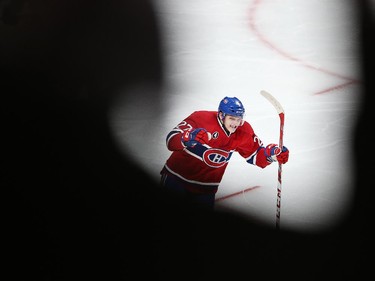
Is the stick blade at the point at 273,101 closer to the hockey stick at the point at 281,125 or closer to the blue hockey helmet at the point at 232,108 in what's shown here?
the hockey stick at the point at 281,125

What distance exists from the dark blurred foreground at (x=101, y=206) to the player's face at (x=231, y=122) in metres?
0.21

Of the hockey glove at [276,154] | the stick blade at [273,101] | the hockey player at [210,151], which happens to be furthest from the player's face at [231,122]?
Result: the stick blade at [273,101]

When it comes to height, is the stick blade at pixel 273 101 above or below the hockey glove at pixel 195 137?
above

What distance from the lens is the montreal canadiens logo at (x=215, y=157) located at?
50.3 inches

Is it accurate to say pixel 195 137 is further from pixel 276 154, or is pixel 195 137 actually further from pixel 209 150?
pixel 276 154

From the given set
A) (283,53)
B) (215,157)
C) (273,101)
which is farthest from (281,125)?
(283,53)

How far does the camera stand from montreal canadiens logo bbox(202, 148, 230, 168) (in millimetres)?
1277

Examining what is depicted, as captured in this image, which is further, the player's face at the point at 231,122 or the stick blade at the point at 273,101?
the stick blade at the point at 273,101

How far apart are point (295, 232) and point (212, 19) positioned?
34.7 inches

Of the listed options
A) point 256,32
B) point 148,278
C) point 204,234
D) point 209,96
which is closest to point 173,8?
point 256,32

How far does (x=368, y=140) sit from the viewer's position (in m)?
1.46

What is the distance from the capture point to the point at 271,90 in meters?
1.59

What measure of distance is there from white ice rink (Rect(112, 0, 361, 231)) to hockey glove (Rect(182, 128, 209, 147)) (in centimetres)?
17

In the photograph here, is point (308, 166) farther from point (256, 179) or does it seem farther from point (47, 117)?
point (47, 117)
